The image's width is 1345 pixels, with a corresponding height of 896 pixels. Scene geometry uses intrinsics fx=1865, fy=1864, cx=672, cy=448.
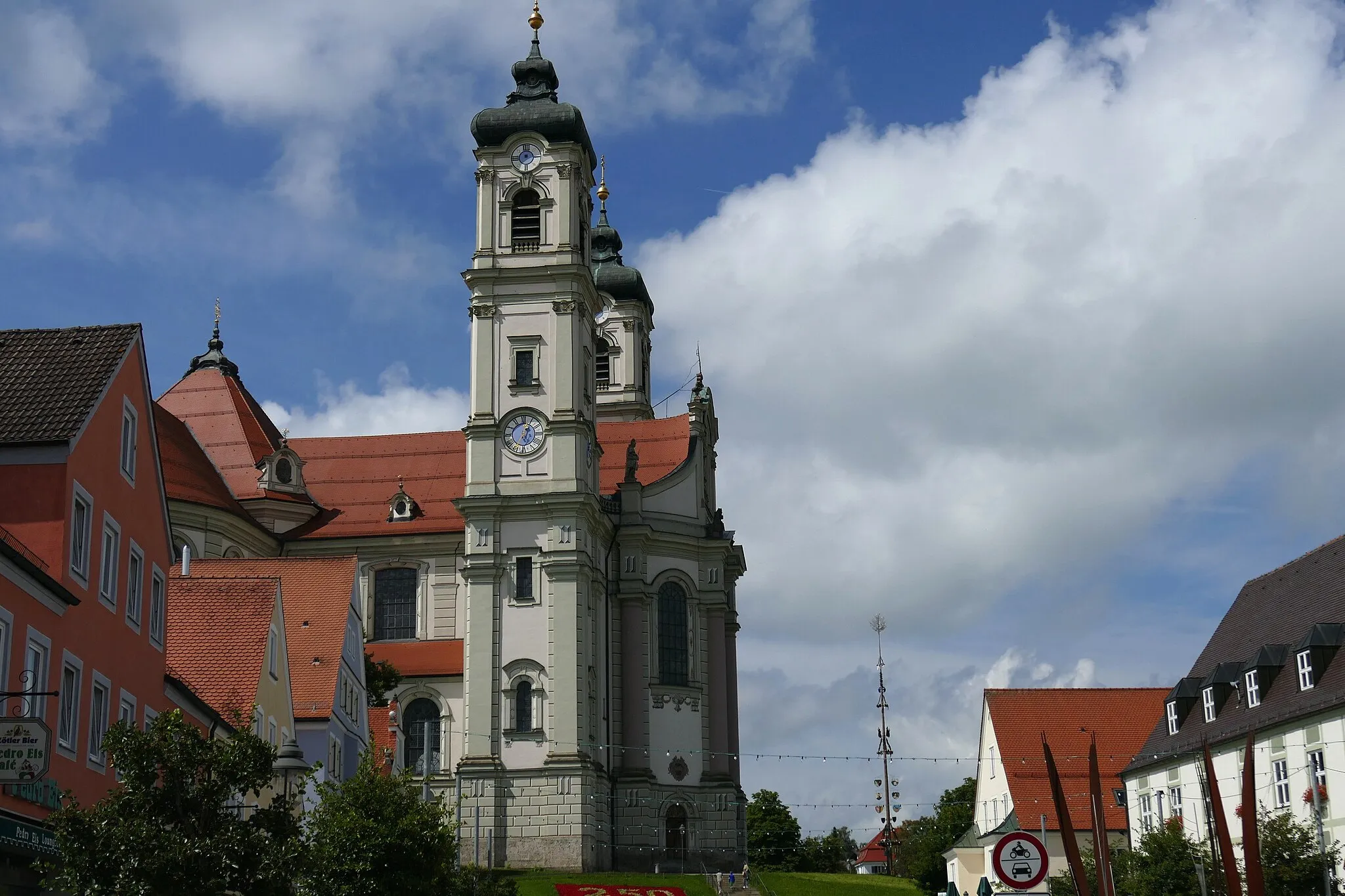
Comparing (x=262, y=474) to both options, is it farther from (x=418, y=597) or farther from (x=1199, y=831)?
(x=1199, y=831)

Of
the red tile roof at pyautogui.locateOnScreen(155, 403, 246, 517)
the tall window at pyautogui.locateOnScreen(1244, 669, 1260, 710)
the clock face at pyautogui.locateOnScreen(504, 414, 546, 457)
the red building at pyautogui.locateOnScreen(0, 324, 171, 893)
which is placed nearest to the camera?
the red building at pyautogui.locateOnScreen(0, 324, 171, 893)

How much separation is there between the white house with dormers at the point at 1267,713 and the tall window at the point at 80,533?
22428 millimetres

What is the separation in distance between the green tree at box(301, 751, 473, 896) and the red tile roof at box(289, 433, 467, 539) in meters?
41.8

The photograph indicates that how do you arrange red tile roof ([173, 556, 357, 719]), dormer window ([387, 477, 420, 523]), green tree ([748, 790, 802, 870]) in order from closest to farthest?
red tile roof ([173, 556, 357, 719]) < dormer window ([387, 477, 420, 523]) < green tree ([748, 790, 802, 870])

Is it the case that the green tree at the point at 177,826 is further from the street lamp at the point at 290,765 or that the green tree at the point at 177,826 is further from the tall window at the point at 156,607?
the tall window at the point at 156,607

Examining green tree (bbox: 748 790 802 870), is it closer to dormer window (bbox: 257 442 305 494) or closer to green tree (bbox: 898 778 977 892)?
green tree (bbox: 898 778 977 892)

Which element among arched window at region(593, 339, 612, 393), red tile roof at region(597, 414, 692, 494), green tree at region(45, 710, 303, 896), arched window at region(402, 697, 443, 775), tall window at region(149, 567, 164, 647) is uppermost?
arched window at region(593, 339, 612, 393)

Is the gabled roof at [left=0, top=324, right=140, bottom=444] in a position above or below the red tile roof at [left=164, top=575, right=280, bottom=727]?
above

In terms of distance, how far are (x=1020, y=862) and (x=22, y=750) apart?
1282 cm

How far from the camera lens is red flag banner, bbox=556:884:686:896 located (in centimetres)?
5822

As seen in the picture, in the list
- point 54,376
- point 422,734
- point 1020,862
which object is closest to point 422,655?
point 422,734

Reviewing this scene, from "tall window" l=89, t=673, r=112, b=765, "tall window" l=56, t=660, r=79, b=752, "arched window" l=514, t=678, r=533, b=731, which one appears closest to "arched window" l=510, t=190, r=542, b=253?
"arched window" l=514, t=678, r=533, b=731

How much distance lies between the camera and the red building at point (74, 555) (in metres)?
24.4

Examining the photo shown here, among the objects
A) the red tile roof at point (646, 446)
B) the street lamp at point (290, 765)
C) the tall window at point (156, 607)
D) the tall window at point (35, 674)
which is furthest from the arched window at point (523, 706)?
the street lamp at point (290, 765)
